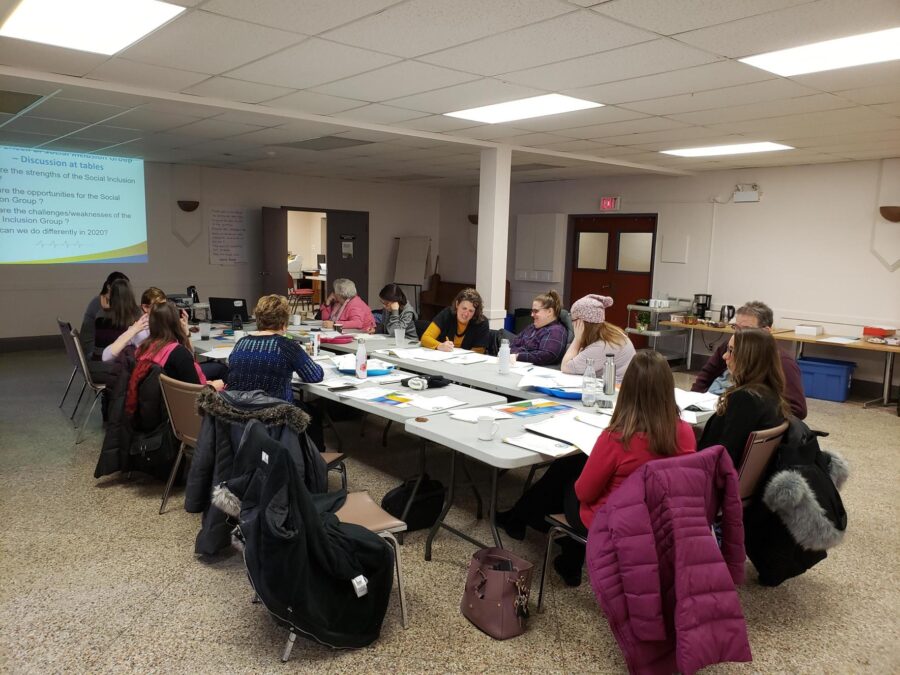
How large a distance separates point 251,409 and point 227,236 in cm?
764

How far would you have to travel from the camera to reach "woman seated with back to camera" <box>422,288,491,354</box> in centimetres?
530

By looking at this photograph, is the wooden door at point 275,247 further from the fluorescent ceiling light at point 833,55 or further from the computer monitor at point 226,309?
the fluorescent ceiling light at point 833,55

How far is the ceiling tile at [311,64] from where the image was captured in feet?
11.6

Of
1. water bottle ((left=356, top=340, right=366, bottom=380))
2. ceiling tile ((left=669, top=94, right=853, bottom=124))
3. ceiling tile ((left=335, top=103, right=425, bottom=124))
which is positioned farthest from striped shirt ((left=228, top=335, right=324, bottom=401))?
ceiling tile ((left=669, top=94, right=853, bottom=124))

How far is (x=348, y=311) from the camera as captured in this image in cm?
636

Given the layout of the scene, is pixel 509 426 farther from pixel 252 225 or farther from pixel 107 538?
pixel 252 225

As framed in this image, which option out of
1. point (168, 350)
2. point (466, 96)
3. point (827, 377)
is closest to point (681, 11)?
point (466, 96)

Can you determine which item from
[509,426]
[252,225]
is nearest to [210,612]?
[509,426]

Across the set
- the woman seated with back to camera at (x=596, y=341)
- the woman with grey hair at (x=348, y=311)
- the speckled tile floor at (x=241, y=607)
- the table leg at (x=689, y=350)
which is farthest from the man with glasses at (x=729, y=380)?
the table leg at (x=689, y=350)

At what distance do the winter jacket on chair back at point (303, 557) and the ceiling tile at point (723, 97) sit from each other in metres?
3.58

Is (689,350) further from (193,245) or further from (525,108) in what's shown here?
(193,245)

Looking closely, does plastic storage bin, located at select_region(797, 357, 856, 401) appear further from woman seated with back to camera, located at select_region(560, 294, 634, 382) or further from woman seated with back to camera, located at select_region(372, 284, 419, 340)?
woman seated with back to camera, located at select_region(372, 284, 419, 340)

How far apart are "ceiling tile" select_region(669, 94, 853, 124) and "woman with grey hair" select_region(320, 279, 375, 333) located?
3251 mm

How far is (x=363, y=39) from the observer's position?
3340 mm
